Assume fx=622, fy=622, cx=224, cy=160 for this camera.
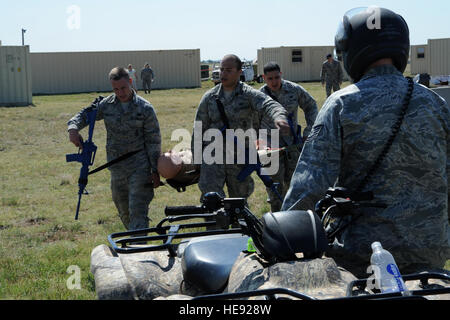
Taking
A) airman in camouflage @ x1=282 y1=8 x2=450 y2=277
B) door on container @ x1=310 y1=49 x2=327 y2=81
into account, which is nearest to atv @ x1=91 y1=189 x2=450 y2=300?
airman in camouflage @ x1=282 y1=8 x2=450 y2=277

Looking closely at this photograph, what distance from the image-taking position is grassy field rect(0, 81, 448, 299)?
590cm

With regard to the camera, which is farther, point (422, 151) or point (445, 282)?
point (422, 151)

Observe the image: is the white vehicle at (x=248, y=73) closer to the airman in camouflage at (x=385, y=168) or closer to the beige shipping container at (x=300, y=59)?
the beige shipping container at (x=300, y=59)

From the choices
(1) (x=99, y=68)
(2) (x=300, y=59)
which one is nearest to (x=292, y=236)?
(1) (x=99, y=68)

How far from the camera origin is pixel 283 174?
25.0ft

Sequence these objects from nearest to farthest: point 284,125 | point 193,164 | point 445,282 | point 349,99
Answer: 1. point 445,282
2. point 349,99
3. point 284,125
4. point 193,164

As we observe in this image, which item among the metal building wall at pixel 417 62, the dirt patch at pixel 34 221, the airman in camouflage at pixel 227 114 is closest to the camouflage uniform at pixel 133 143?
the airman in camouflage at pixel 227 114

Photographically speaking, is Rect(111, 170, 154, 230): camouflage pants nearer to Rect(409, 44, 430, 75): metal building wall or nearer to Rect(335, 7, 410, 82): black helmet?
Rect(335, 7, 410, 82): black helmet

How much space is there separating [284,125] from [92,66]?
40904 mm

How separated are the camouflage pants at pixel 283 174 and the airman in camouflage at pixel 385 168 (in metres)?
4.69

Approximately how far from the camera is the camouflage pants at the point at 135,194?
6453 millimetres
